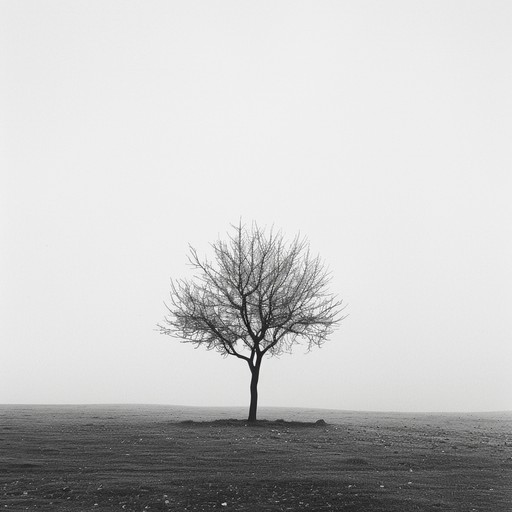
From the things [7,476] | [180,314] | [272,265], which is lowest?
[7,476]

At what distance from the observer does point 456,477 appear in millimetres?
19891

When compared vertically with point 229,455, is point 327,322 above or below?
above

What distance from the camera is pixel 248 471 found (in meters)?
20.0

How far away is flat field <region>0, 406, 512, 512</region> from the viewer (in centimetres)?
1644

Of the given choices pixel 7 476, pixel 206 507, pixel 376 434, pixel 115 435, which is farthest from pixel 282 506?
pixel 376 434

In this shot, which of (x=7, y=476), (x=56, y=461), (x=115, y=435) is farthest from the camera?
(x=115, y=435)

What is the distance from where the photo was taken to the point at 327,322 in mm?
40188

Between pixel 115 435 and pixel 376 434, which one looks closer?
pixel 115 435

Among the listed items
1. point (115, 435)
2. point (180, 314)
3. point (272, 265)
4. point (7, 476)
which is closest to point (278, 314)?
point (272, 265)

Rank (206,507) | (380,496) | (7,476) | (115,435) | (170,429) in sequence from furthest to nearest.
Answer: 1. (170,429)
2. (115,435)
3. (7,476)
4. (380,496)
5. (206,507)

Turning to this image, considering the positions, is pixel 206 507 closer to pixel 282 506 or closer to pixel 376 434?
pixel 282 506

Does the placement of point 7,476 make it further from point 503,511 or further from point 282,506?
point 503,511

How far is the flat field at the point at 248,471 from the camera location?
16.4m

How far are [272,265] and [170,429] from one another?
48.2 ft
